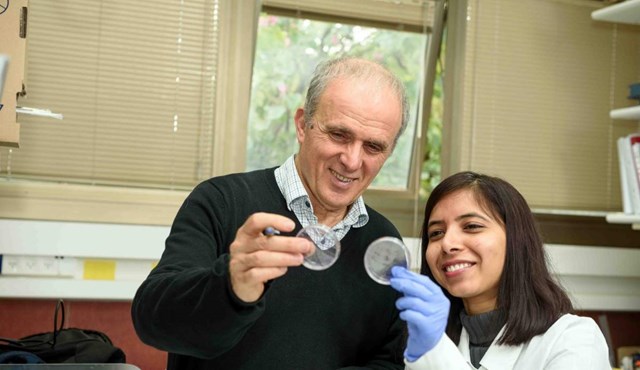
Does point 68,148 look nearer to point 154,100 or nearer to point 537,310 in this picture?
point 154,100

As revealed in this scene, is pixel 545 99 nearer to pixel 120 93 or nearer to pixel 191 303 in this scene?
pixel 120 93

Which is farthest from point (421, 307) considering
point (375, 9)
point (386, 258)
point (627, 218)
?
point (375, 9)

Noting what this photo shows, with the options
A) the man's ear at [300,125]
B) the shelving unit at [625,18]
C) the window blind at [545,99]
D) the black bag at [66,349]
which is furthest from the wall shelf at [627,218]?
the black bag at [66,349]

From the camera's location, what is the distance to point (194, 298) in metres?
1.37

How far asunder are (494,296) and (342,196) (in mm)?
432

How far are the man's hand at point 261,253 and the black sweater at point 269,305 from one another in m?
0.10

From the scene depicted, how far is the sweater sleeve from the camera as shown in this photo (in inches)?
52.8

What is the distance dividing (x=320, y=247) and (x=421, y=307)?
23 cm

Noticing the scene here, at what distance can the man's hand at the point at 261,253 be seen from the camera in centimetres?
128

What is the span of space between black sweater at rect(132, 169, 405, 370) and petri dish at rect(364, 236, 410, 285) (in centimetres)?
23

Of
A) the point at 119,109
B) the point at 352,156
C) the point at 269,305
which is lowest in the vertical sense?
the point at 269,305

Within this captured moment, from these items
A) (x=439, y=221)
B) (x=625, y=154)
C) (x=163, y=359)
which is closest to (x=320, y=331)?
(x=439, y=221)

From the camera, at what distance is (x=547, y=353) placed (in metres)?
1.61

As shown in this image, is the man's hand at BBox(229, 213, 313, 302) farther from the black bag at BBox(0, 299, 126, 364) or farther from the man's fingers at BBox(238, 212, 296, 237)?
the black bag at BBox(0, 299, 126, 364)
